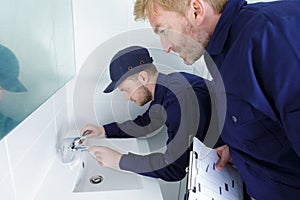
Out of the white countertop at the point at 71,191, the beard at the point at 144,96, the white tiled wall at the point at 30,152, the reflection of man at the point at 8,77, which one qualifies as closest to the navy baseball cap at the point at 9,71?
the reflection of man at the point at 8,77

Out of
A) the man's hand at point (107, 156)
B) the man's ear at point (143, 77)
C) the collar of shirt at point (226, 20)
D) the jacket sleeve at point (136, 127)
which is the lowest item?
the jacket sleeve at point (136, 127)

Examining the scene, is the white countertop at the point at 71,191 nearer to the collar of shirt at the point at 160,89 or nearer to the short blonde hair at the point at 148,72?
the collar of shirt at the point at 160,89

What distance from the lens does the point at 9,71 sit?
68 centimetres

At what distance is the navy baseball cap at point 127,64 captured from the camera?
1208mm

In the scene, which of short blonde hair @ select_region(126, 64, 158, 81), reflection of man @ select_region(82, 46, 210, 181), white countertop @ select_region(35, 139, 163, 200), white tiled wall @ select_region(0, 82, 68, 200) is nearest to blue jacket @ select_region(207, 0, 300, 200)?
reflection of man @ select_region(82, 46, 210, 181)

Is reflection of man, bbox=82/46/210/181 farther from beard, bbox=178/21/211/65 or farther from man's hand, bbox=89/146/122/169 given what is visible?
beard, bbox=178/21/211/65

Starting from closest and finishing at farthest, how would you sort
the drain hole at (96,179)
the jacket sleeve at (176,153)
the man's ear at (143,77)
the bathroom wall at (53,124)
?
the bathroom wall at (53,124) → the jacket sleeve at (176,153) → the drain hole at (96,179) → the man's ear at (143,77)

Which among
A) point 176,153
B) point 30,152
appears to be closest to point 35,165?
point 30,152

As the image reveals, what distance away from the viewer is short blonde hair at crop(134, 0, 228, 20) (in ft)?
2.48

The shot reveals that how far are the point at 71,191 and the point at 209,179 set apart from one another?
1.70ft

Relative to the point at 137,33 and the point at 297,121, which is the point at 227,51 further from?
the point at 137,33

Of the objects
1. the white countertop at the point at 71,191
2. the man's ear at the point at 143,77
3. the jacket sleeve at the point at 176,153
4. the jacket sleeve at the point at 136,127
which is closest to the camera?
the white countertop at the point at 71,191

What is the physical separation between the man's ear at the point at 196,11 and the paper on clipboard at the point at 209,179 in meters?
0.42

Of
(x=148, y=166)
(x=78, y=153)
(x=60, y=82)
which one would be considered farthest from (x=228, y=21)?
(x=78, y=153)
